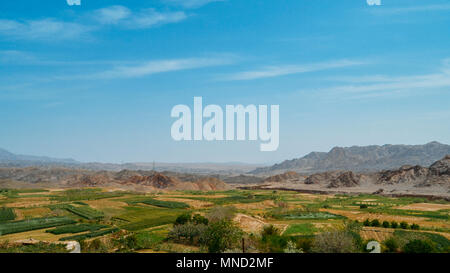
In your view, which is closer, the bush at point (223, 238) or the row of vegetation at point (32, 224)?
the bush at point (223, 238)

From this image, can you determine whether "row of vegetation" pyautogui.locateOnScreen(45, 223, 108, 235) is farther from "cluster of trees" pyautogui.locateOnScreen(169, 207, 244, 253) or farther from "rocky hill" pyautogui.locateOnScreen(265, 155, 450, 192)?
"rocky hill" pyautogui.locateOnScreen(265, 155, 450, 192)

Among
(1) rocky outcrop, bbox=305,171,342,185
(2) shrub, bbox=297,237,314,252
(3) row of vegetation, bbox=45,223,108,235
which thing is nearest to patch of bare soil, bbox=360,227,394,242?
(2) shrub, bbox=297,237,314,252

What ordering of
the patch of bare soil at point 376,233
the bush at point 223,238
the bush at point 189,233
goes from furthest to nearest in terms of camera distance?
the patch of bare soil at point 376,233, the bush at point 189,233, the bush at point 223,238

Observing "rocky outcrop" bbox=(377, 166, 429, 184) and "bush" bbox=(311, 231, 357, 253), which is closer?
"bush" bbox=(311, 231, 357, 253)

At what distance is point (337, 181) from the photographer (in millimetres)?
125562

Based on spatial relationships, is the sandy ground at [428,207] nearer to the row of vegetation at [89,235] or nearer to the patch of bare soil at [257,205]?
the patch of bare soil at [257,205]

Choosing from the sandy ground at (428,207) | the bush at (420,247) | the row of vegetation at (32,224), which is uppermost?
the bush at (420,247)

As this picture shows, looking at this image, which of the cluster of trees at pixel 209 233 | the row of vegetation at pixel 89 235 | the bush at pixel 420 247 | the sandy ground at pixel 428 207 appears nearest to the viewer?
the bush at pixel 420 247

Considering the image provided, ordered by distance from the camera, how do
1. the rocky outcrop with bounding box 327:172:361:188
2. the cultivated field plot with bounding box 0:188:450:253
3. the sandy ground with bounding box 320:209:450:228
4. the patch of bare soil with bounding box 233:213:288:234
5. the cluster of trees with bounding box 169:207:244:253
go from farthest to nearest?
1. the rocky outcrop with bounding box 327:172:361:188
2. the sandy ground with bounding box 320:209:450:228
3. the patch of bare soil with bounding box 233:213:288:234
4. the cultivated field plot with bounding box 0:188:450:253
5. the cluster of trees with bounding box 169:207:244:253

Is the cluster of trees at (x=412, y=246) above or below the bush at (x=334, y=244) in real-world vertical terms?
below

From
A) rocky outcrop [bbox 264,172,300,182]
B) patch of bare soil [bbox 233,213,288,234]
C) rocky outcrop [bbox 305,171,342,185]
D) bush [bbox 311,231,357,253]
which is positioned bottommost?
rocky outcrop [bbox 264,172,300,182]

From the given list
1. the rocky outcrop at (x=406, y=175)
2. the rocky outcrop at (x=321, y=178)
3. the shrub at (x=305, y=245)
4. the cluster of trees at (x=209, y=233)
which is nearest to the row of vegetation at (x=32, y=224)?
the cluster of trees at (x=209, y=233)
